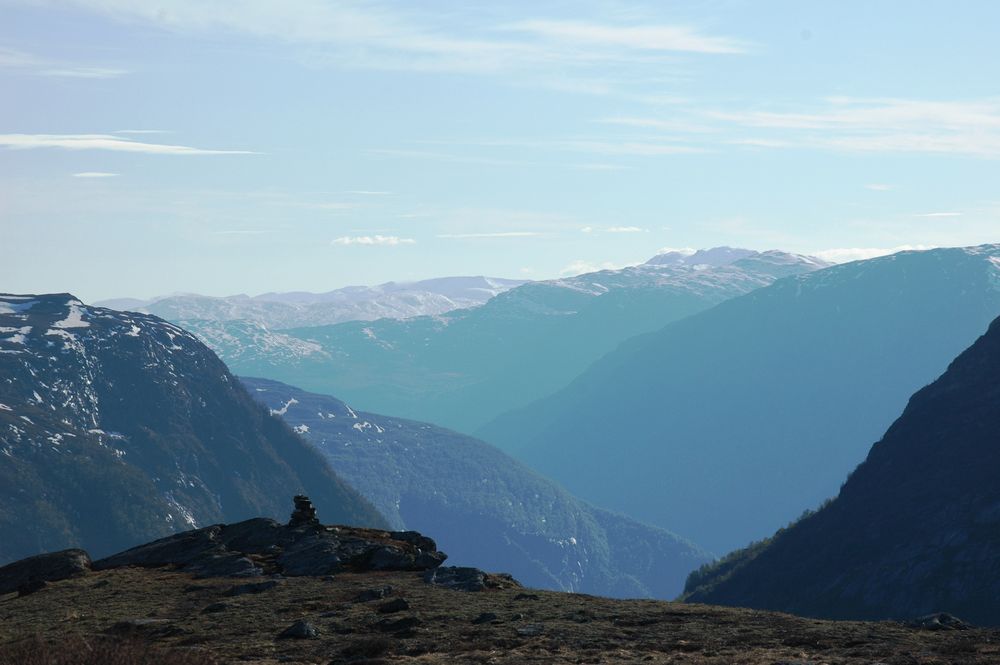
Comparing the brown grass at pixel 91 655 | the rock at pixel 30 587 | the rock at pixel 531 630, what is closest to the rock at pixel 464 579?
the rock at pixel 531 630

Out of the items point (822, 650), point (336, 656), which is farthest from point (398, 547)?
point (822, 650)

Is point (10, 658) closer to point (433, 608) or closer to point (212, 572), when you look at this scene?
point (433, 608)

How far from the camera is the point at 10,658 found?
160 ft

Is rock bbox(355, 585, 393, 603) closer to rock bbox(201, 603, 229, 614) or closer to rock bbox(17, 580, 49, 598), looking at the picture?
rock bbox(201, 603, 229, 614)

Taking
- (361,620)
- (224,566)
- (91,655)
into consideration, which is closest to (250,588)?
(224,566)

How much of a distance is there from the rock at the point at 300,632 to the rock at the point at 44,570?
29.8m

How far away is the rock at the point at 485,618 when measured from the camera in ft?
211

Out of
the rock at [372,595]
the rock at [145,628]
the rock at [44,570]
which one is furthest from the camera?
the rock at [44,570]

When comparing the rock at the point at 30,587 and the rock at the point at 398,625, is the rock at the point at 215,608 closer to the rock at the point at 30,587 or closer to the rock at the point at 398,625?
the rock at the point at 398,625

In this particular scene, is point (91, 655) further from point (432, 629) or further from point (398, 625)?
point (432, 629)

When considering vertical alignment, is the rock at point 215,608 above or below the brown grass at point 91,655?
below

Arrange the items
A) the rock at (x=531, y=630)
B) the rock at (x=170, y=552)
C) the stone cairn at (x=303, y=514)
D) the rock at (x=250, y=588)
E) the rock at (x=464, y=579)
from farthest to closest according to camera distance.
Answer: the stone cairn at (x=303, y=514) < the rock at (x=170, y=552) < the rock at (x=464, y=579) < the rock at (x=250, y=588) < the rock at (x=531, y=630)

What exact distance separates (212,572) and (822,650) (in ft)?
144

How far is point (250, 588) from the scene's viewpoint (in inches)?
2985
